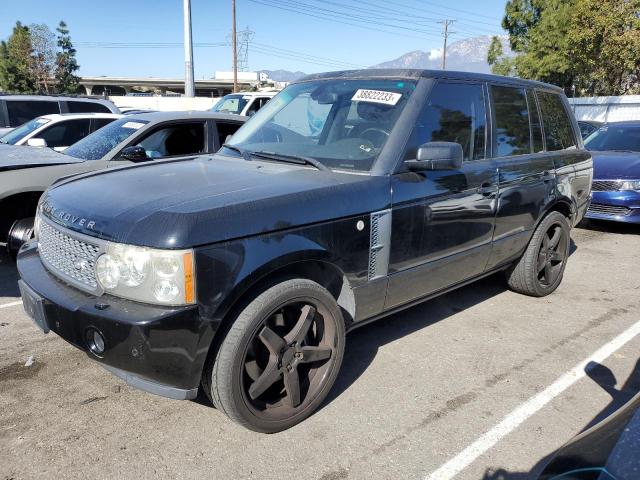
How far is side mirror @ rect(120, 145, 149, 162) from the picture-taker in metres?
5.74

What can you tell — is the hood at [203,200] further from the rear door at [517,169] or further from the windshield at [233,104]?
the windshield at [233,104]

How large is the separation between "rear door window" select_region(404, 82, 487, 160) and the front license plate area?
7.22ft

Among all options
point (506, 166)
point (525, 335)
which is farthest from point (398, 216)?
point (525, 335)

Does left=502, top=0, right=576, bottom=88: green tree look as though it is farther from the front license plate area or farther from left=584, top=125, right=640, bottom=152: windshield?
the front license plate area

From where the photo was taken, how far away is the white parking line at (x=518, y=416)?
2.64 m

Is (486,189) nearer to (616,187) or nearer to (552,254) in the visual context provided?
(552,254)

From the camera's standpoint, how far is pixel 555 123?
4.96 m

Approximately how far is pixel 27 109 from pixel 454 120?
10.3 m

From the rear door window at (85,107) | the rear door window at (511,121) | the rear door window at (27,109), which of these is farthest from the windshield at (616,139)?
the rear door window at (27,109)

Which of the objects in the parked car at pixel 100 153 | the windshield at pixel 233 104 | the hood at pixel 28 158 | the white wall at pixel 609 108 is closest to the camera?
the parked car at pixel 100 153


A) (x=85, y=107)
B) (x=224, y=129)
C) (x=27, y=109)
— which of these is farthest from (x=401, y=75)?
(x=27, y=109)

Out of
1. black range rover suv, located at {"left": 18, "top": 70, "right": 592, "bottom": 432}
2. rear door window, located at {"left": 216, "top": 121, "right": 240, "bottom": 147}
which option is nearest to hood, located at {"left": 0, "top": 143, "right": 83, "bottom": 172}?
rear door window, located at {"left": 216, "top": 121, "right": 240, "bottom": 147}

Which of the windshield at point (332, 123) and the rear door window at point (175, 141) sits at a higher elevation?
the windshield at point (332, 123)

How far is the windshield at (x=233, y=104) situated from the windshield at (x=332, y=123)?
32.2ft
